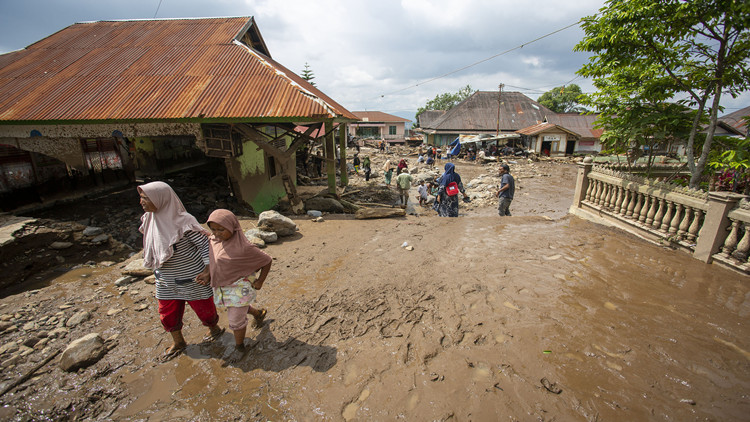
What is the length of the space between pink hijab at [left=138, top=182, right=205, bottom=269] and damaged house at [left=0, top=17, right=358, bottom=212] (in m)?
4.61

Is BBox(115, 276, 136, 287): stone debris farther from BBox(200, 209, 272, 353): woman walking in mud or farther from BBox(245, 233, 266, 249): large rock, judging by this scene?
BBox(200, 209, 272, 353): woman walking in mud

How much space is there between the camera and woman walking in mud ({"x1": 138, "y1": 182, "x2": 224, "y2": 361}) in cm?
258

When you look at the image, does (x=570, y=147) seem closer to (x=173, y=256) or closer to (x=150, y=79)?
(x=150, y=79)

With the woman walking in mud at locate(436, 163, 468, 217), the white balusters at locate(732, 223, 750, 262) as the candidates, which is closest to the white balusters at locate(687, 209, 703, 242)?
the white balusters at locate(732, 223, 750, 262)

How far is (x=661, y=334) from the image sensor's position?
9.34 ft

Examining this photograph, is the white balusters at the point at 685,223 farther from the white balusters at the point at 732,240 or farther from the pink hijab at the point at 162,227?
the pink hijab at the point at 162,227

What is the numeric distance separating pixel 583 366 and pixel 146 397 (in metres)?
3.53

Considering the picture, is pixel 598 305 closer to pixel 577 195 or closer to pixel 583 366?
pixel 583 366

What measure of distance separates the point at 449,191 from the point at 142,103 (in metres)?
7.78

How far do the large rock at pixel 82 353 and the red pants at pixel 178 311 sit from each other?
0.61 meters

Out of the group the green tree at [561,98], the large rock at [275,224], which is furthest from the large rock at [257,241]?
the green tree at [561,98]

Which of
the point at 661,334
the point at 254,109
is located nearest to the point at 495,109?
the point at 254,109

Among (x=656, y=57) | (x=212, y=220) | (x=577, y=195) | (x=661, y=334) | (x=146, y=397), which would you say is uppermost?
(x=656, y=57)

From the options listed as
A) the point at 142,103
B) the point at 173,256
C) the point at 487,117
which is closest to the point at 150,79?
the point at 142,103
